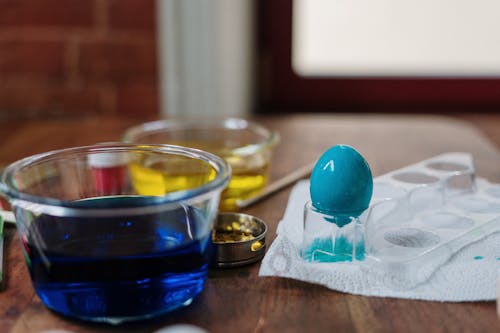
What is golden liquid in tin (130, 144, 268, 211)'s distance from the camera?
2.34 feet

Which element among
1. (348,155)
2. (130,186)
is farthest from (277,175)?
(348,155)

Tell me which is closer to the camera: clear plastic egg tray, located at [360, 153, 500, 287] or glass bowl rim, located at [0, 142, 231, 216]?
glass bowl rim, located at [0, 142, 231, 216]

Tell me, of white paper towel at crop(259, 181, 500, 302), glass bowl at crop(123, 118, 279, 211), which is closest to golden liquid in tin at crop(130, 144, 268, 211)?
glass bowl at crop(123, 118, 279, 211)

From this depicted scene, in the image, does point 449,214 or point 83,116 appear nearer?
point 449,214

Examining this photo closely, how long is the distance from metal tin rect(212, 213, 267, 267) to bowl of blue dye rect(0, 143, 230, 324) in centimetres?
5

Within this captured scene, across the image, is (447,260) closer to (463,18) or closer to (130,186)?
(130,186)

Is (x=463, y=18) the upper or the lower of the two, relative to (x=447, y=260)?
upper

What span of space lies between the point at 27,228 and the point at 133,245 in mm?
85

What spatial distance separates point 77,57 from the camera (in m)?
1.64

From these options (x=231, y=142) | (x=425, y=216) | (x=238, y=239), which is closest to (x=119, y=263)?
(x=238, y=239)

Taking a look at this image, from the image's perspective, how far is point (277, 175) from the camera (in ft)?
3.10

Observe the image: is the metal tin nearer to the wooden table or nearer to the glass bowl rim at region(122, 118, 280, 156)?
the wooden table

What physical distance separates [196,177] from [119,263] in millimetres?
189

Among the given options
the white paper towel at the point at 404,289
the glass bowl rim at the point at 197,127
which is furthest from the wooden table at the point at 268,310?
the glass bowl rim at the point at 197,127
